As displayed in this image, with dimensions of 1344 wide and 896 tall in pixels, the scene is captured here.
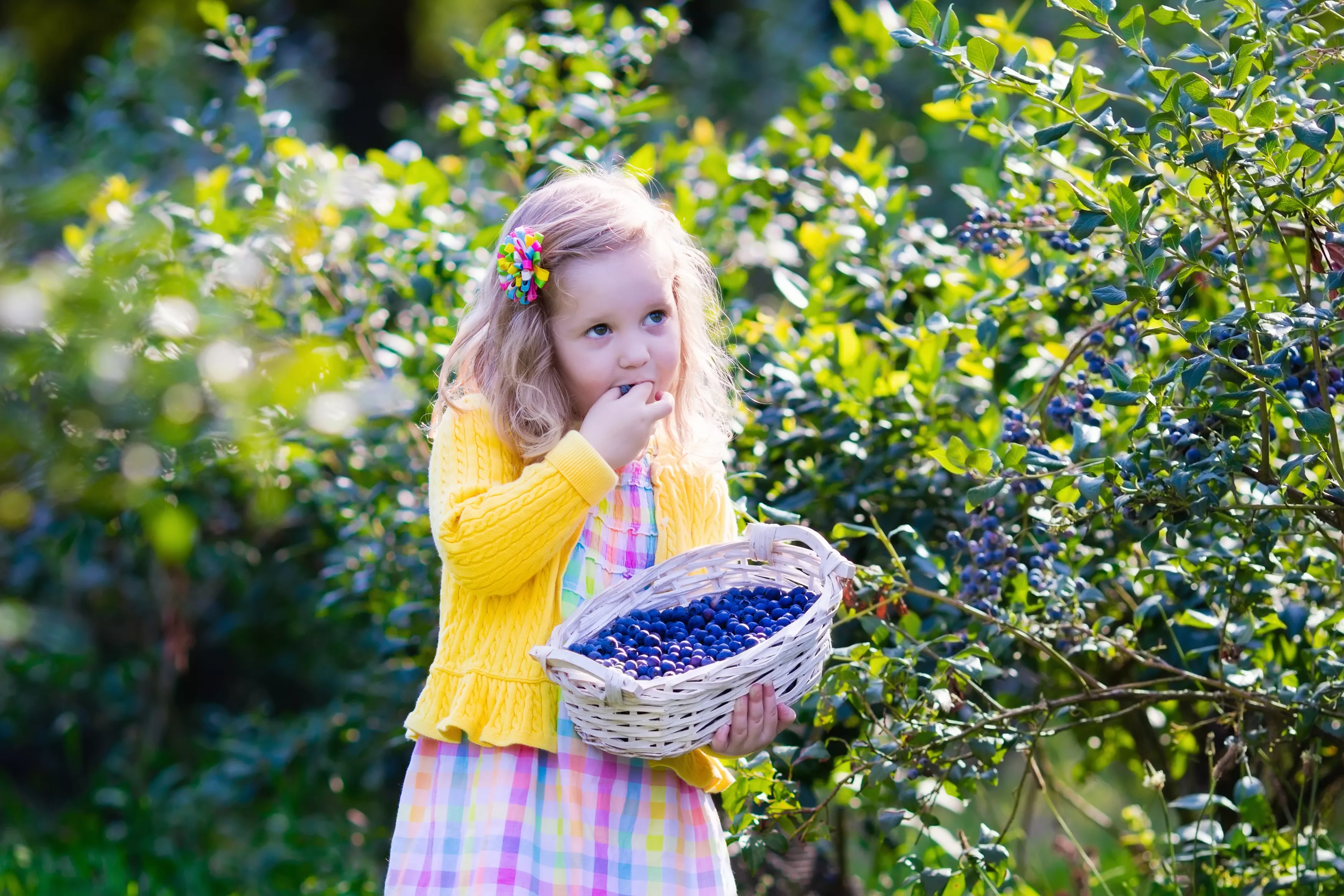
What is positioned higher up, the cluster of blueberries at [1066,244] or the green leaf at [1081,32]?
the green leaf at [1081,32]

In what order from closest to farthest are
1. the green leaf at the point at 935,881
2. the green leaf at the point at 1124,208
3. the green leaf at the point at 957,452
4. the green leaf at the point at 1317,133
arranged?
the green leaf at the point at 1317,133 → the green leaf at the point at 1124,208 → the green leaf at the point at 957,452 → the green leaf at the point at 935,881

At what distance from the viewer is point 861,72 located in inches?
131

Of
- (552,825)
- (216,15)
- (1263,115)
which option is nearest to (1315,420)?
(1263,115)

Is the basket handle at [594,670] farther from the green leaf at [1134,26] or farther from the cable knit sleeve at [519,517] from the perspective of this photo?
the green leaf at [1134,26]

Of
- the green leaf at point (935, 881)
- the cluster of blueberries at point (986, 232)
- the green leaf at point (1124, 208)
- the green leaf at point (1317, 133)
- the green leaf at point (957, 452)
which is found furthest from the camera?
the cluster of blueberries at point (986, 232)

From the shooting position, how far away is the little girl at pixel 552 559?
67.1 inches

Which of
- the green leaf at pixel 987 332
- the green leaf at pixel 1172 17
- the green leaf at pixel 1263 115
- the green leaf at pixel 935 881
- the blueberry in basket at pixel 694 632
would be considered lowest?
the green leaf at pixel 935 881

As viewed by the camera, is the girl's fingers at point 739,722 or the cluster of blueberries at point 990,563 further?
the cluster of blueberries at point 990,563

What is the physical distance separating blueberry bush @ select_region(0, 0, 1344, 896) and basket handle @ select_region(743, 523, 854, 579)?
0.26m

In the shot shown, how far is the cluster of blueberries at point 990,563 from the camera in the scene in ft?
6.59

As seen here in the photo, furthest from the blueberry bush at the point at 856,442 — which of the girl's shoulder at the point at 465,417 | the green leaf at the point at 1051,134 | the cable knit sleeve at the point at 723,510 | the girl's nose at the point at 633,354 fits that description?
the girl's nose at the point at 633,354

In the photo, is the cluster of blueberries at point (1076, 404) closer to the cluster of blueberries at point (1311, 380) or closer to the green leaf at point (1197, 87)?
the cluster of blueberries at point (1311, 380)

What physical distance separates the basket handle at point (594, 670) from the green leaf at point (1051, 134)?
3.05 ft

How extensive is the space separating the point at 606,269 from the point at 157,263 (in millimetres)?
727
